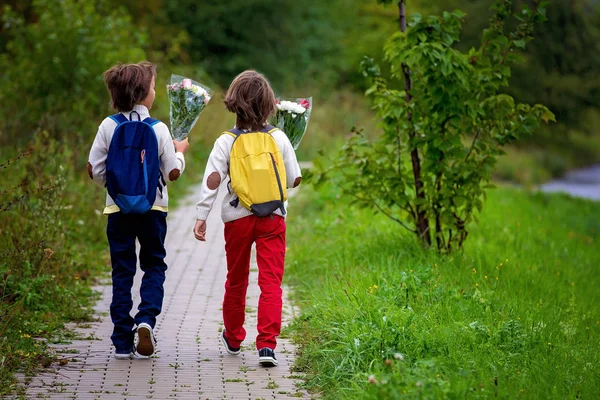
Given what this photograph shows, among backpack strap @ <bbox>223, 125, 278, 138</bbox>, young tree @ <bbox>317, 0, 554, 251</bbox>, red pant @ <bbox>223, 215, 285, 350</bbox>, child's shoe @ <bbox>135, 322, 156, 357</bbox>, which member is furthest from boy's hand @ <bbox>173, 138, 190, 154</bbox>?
young tree @ <bbox>317, 0, 554, 251</bbox>

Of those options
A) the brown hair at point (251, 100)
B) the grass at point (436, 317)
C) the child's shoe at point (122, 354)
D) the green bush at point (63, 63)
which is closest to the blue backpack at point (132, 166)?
the brown hair at point (251, 100)

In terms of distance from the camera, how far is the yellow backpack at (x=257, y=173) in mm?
5129

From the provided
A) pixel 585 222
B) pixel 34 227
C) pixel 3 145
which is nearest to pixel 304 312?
pixel 34 227

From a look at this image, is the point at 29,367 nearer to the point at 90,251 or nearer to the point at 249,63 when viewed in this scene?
the point at 90,251

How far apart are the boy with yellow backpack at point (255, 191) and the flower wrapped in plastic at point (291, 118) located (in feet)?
1.11

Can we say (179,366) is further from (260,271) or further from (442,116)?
(442,116)

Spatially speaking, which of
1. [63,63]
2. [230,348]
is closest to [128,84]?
[230,348]

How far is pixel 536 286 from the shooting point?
24.4 feet

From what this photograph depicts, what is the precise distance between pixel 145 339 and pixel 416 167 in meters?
3.21

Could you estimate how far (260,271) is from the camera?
5332mm

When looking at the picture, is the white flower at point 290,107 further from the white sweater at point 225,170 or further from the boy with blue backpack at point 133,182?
the boy with blue backpack at point 133,182

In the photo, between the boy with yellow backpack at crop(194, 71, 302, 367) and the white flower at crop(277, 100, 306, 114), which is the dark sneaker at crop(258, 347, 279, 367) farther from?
the white flower at crop(277, 100, 306, 114)

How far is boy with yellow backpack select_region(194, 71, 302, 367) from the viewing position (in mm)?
5145

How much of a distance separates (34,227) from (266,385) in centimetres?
315
